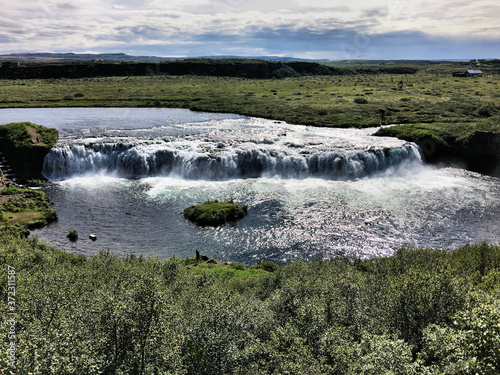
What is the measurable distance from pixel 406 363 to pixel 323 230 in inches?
1208

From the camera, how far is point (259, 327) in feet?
68.3

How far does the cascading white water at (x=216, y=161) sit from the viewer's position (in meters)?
65.9

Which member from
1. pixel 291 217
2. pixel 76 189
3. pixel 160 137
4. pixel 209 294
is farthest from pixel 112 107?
pixel 209 294

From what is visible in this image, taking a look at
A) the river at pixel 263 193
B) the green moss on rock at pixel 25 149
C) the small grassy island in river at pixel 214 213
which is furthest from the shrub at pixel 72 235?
A: the green moss on rock at pixel 25 149

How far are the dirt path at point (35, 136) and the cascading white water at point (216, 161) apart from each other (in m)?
4.95

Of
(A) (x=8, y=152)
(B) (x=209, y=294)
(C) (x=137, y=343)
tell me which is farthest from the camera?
(A) (x=8, y=152)

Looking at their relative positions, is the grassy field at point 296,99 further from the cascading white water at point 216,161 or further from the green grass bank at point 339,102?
the cascading white water at point 216,161

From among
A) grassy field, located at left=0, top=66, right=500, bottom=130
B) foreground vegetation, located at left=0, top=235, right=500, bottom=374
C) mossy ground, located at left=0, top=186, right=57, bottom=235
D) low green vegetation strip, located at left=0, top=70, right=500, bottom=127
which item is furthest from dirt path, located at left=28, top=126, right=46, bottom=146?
grassy field, located at left=0, top=66, right=500, bottom=130

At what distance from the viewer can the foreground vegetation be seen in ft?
50.1

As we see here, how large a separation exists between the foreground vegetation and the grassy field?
71635 millimetres

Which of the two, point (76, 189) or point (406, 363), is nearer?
point (406, 363)

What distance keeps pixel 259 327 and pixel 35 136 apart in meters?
71.2

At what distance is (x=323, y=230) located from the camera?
46.1 meters

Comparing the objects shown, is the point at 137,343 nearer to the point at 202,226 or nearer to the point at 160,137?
the point at 202,226
